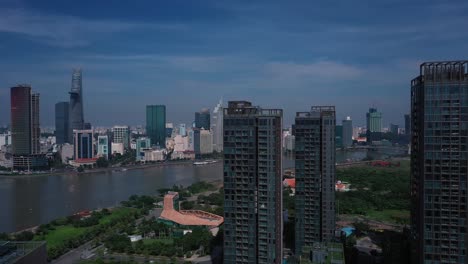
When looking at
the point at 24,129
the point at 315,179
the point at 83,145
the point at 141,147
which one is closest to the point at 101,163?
the point at 83,145

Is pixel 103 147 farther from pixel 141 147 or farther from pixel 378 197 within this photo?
pixel 378 197

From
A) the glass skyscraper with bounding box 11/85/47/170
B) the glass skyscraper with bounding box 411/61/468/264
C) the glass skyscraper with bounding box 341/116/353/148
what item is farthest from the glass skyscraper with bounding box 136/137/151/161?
the glass skyscraper with bounding box 411/61/468/264

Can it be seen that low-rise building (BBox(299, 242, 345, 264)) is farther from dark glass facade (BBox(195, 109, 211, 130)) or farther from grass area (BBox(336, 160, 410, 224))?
dark glass facade (BBox(195, 109, 211, 130))

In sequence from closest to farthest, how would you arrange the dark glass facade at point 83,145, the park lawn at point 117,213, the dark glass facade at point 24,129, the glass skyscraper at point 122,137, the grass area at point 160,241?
the grass area at point 160,241 → the park lawn at point 117,213 → the dark glass facade at point 24,129 → the dark glass facade at point 83,145 → the glass skyscraper at point 122,137

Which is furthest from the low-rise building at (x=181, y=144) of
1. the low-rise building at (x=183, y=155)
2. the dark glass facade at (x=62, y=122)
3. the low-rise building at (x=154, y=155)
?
the dark glass facade at (x=62, y=122)

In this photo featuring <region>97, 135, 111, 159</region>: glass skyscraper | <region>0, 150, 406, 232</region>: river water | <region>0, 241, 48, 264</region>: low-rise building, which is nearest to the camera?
<region>0, 241, 48, 264</region>: low-rise building

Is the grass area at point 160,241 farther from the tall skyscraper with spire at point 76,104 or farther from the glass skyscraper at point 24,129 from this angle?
the tall skyscraper with spire at point 76,104
